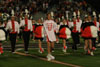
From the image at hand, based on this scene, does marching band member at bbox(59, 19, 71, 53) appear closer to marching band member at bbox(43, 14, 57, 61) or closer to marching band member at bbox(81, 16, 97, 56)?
marching band member at bbox(81, 16, 97, 56)

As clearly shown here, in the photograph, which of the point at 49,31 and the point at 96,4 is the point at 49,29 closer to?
the point at 49,31

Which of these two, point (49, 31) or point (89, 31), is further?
point (89, 31)

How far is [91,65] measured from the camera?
11344 millimetres

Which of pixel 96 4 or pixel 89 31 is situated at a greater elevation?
pixel 96 4

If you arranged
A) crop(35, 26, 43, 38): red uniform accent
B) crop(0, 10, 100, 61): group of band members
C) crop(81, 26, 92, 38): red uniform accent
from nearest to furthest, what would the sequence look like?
crop(0, 10, 100, 61): group of band members < crop(81, 26, 92, 38): red uniform accent < crop(35, 26, 43, 38): red uniform accent

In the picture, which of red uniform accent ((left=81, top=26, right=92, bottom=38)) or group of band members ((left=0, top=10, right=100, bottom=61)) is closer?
group of band members ((left=0, top=10, right=100, bottom=61))

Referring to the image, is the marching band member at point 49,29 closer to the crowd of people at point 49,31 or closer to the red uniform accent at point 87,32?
the crowd of people at point 49,31

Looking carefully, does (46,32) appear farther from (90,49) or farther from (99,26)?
(99,26)

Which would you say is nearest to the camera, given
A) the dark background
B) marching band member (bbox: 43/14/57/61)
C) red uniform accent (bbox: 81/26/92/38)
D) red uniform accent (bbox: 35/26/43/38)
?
marching band member (bbox: 43/14/57/61)

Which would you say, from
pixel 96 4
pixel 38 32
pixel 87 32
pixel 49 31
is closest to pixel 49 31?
pixel 49 31

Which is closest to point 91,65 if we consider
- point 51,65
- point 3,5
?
point 51,65

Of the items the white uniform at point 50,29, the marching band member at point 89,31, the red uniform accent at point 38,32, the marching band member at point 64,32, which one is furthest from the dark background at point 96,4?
the white uniform at point 50,29

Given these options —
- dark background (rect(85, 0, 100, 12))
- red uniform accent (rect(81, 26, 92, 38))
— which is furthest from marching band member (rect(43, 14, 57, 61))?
dark background (rect(85, 0, 100, 12))

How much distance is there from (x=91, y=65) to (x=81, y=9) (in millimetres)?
26528
